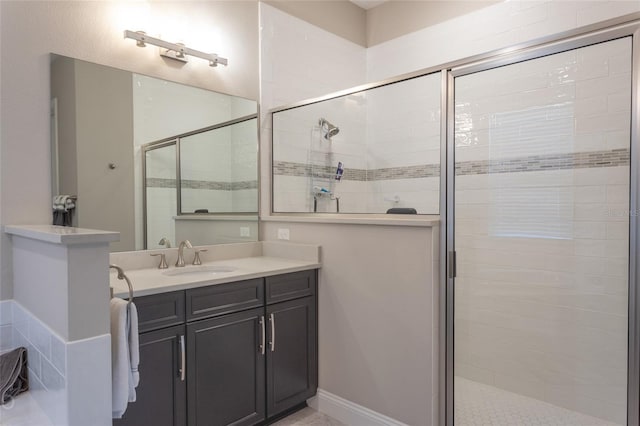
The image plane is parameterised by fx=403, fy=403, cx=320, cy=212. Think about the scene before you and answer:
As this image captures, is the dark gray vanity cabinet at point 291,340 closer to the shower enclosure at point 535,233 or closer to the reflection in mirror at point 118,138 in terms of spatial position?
the reflection in mirror at point 118,138

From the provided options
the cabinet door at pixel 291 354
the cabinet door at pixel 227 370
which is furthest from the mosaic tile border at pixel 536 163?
the cabinet door at pixel 227 370

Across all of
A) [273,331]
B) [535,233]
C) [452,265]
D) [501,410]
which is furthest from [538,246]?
[273,331]

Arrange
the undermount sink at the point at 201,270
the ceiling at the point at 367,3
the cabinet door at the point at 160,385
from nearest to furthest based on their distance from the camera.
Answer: the cabinet door at the point at 160,385 < the undermount sink at the point at 201,270 < the ceiling at the point at 367,3

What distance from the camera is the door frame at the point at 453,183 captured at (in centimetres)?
163

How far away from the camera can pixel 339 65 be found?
3682 millimetres

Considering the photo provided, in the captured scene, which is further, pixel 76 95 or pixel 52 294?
pixel 76 95

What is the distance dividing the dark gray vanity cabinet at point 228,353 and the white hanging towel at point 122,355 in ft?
1.42

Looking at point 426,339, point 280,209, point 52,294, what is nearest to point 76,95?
point 52,294

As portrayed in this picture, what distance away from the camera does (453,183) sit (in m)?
2.09

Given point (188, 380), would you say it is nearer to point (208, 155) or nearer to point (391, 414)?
point (391, 414)

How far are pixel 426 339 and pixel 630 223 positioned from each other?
1045 millimetres

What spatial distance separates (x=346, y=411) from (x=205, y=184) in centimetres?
170

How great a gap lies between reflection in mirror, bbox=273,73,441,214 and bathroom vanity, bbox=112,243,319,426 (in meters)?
0.66

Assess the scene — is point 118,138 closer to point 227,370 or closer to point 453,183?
point 227,370
